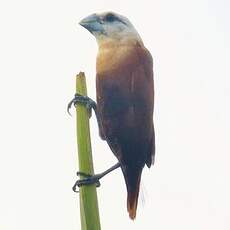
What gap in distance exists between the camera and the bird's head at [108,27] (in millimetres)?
1303

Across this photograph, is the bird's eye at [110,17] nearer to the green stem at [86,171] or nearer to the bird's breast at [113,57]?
the bird's breast at [113,57]

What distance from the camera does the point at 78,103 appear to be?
0.90 metres

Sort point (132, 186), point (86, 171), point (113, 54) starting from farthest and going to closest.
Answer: point (113, 54) → point (132, 186) → point (86, 171)

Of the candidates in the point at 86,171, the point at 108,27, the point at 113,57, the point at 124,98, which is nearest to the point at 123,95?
A: the point at 124,98

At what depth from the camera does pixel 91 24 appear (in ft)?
4.27

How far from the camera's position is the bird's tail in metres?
1.14

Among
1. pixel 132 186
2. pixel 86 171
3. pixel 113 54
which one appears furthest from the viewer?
pixel 113 54

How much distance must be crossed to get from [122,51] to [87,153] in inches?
21.8

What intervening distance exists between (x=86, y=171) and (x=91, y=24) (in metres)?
0.61

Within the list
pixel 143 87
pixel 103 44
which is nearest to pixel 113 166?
pixel 143 87

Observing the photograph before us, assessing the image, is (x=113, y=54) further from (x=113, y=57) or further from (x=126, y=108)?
(x=126, y=108)

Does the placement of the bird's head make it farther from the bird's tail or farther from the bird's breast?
the bird's tail

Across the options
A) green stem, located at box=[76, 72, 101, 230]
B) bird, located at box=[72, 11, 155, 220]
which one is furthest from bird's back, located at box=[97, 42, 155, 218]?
green stem, located at box=[76, 72, 101, 230]

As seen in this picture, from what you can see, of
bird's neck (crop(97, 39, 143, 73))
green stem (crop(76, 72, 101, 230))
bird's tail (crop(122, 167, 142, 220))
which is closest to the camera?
green stem (crop(76, 72, 101, 230))
